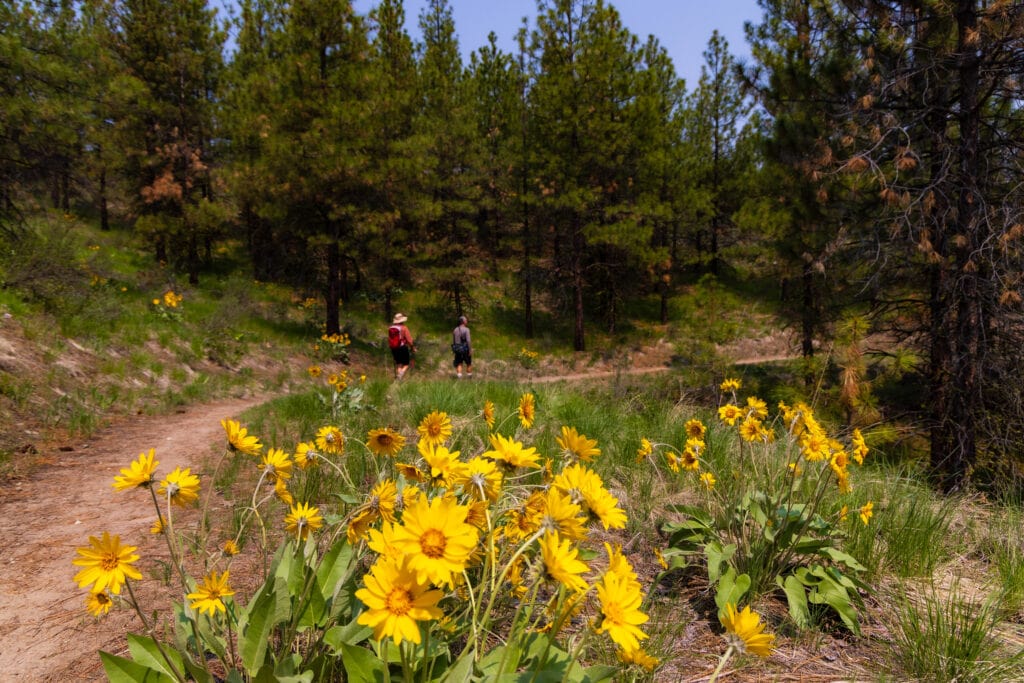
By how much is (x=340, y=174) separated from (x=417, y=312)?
7.00 m

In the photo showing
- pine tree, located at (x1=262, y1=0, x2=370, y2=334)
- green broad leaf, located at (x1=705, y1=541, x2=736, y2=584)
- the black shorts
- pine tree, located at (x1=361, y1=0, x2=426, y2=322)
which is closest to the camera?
green broad leaf, located at (x1=705, y1=541, x2=736, y2=584)

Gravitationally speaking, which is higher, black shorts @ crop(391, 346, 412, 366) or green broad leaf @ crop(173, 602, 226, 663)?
green broad leaf @ crop(173, 602, 226, 663)

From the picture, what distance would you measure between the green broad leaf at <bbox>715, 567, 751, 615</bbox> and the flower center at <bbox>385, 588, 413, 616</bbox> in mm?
1484

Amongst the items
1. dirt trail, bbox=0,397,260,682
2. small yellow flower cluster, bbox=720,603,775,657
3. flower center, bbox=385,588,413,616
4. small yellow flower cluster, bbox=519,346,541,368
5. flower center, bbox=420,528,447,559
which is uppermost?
flower center, bbox=420,528,447,559

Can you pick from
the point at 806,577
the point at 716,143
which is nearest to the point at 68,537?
the point at 806,577

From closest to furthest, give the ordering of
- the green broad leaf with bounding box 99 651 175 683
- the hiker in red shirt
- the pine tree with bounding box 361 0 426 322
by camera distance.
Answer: the green broad leaf with bounding box 99 651 175 683 → the hiker in red shirt → the pine tree with bounding box 361 0 426 322

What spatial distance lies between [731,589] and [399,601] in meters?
1.56

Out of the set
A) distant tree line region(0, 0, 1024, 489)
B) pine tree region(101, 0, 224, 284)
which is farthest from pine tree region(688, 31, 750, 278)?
pine tree region(101, 0, 224, 284)

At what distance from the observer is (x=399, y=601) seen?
0.87m

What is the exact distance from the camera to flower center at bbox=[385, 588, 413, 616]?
871 millimetres

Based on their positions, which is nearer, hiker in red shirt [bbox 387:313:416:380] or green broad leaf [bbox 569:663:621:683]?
green broad leaf [bbox 569:663:621:683]

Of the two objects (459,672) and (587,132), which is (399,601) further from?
(587,132)

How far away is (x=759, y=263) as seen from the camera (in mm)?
13422

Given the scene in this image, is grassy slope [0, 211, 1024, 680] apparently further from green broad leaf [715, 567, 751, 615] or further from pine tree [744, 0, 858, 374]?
pine tree [744, 0, 858, 374]
